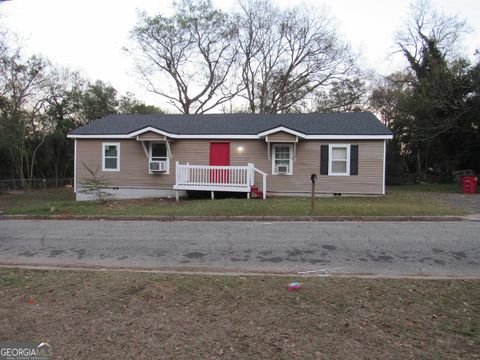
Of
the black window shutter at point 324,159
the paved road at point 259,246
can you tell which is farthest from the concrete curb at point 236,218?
the black window shutter at point 324,159

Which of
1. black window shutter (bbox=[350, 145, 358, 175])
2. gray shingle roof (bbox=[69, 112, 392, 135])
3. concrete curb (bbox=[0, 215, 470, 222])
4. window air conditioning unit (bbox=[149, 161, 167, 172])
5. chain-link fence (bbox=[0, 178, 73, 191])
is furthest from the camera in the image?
chain-link fence (bbox=[0, 178, 73, 191])

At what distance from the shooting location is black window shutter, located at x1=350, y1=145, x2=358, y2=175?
15141mm

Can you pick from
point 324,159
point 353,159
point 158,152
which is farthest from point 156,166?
point 353,159

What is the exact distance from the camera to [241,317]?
3.29 meters

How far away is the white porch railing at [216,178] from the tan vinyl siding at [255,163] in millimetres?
1367

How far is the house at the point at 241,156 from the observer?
14.9 metres

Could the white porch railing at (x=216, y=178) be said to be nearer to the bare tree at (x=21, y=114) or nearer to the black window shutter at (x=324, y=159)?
the black window shutter at (x=324, y=159)

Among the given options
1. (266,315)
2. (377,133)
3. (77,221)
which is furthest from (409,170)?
(266,315)

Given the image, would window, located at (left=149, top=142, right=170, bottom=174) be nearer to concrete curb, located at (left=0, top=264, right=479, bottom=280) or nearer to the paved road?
the paved road

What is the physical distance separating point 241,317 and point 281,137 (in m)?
12.3

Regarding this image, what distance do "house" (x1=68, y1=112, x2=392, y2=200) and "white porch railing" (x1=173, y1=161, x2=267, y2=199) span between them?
43 millimetres

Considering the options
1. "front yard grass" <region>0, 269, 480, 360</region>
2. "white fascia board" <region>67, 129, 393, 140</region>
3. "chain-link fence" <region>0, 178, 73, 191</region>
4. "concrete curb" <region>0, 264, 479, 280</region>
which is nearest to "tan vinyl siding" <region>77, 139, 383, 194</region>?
"white fascia board" <region>67, 129, 393, 140</region>

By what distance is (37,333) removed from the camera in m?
2.99

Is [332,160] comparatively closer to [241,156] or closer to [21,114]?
[241,156]
